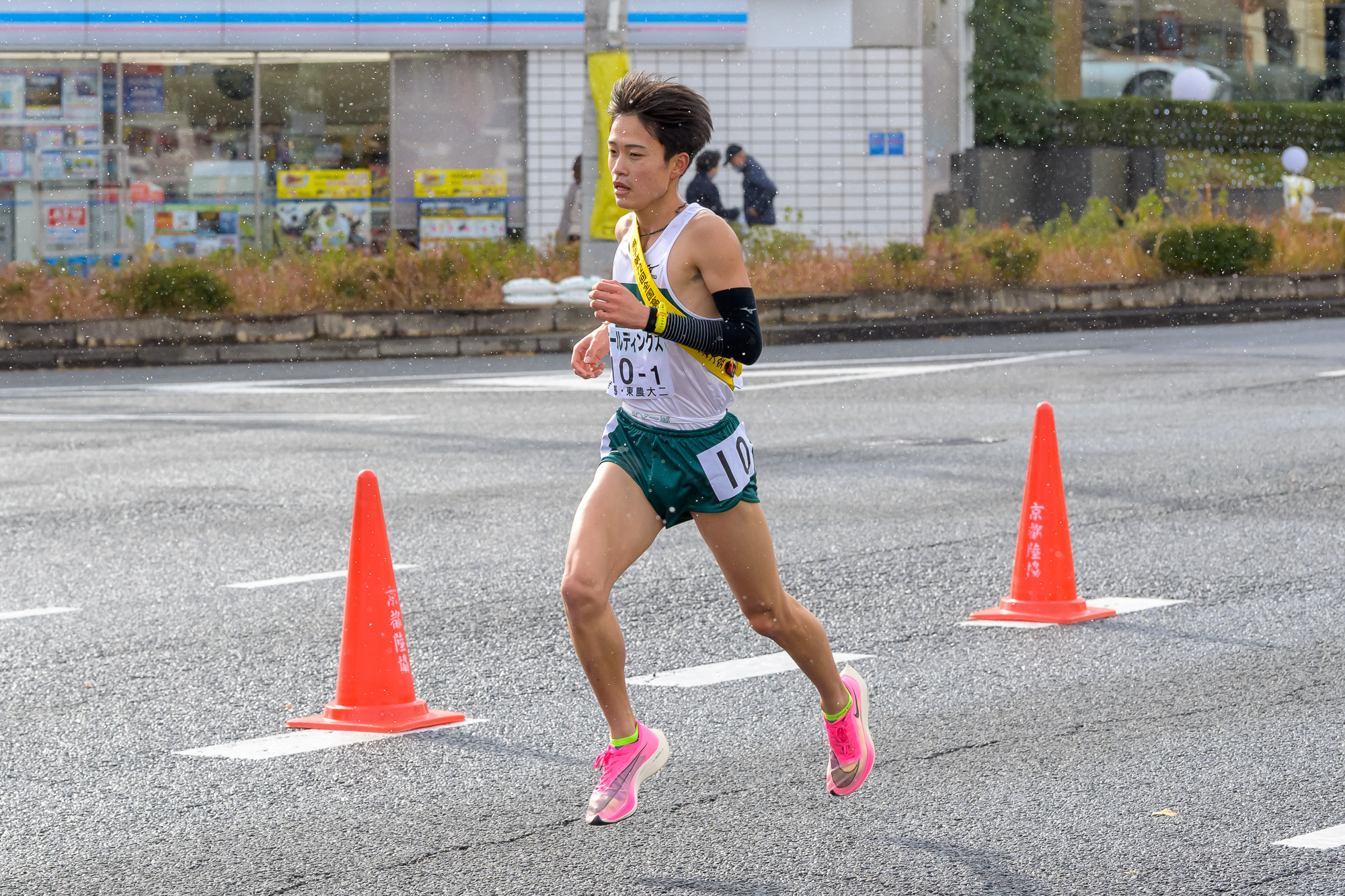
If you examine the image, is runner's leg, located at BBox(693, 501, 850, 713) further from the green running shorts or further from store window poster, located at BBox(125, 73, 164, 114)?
store window poster, located at BBox(125, 73, 164, 114)

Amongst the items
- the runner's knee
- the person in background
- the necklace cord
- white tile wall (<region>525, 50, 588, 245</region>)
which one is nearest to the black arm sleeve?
the necklace cord

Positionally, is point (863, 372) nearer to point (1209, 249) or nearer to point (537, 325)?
point (537, 325)

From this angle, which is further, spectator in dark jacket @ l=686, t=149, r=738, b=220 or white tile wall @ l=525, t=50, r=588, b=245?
white tile wall @ l=525, t=50, r=588, b=245

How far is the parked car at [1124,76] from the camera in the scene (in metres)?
34.9

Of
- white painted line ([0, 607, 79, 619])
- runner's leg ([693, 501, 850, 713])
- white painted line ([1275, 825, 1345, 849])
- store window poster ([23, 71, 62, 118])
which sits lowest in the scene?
white painted line ([1275, 825, 1345, 849])

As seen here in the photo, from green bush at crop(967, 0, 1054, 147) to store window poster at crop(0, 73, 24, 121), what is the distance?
14.8 m

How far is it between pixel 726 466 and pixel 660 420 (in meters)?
0.20

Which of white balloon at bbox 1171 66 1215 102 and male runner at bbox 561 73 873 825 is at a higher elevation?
white balloon at bbox 1171 66 1215 102

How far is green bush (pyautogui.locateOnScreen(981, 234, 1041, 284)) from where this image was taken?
22.6 metres

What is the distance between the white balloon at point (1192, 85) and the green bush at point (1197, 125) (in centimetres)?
29

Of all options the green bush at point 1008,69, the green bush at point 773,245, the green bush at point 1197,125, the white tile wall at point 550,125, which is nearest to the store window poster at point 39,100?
the white tile wall at point 550,125

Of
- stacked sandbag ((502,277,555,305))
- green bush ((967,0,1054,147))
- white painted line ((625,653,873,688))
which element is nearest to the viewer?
white painted line ((625,653,873,688))

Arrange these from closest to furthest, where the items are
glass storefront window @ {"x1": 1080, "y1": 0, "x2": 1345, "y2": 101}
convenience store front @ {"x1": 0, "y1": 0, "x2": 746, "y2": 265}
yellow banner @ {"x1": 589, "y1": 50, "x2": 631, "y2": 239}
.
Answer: yellow banner @ {"x1": 589, "y1": 50, "x2": 631, "y2": 239}, convenience store front @ {"x1": 0, "y1": 0, "x2": 746, "y2": 265}, glass storefront window @ {"x1": 1080, "y1": 0, "x2": 1345, "y2": 101}

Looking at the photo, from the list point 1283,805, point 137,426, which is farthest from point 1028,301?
point 1283,805
